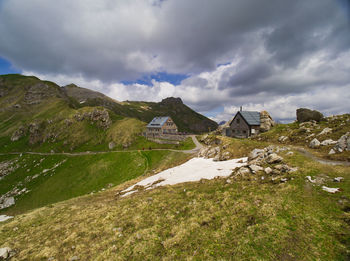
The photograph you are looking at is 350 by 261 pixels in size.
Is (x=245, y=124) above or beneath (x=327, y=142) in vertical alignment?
above

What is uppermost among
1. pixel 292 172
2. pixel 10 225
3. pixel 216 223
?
pixel 292 172

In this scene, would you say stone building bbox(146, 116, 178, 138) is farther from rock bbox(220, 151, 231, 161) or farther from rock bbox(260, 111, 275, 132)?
rock bbox(220, 151, 231, 161)

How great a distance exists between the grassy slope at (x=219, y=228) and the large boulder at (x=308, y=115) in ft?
95.1

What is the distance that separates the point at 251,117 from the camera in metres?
59.6

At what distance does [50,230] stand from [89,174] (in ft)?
186

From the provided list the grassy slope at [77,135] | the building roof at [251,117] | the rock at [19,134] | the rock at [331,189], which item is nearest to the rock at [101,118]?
the grassy slope at [77,135]

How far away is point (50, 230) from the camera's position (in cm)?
1686

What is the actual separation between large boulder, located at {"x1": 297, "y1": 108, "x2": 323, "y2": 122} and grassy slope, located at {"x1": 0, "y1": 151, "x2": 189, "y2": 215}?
37027 mm

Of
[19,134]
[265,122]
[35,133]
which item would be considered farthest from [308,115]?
[19,134]

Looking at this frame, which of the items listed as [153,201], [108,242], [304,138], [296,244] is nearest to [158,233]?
[108,242]

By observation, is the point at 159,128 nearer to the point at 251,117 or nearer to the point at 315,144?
the point at 251,117

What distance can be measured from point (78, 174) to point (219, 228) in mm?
78212

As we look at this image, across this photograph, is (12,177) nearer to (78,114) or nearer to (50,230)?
(78,114)

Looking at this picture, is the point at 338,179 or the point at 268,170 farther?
the point at 268,170
